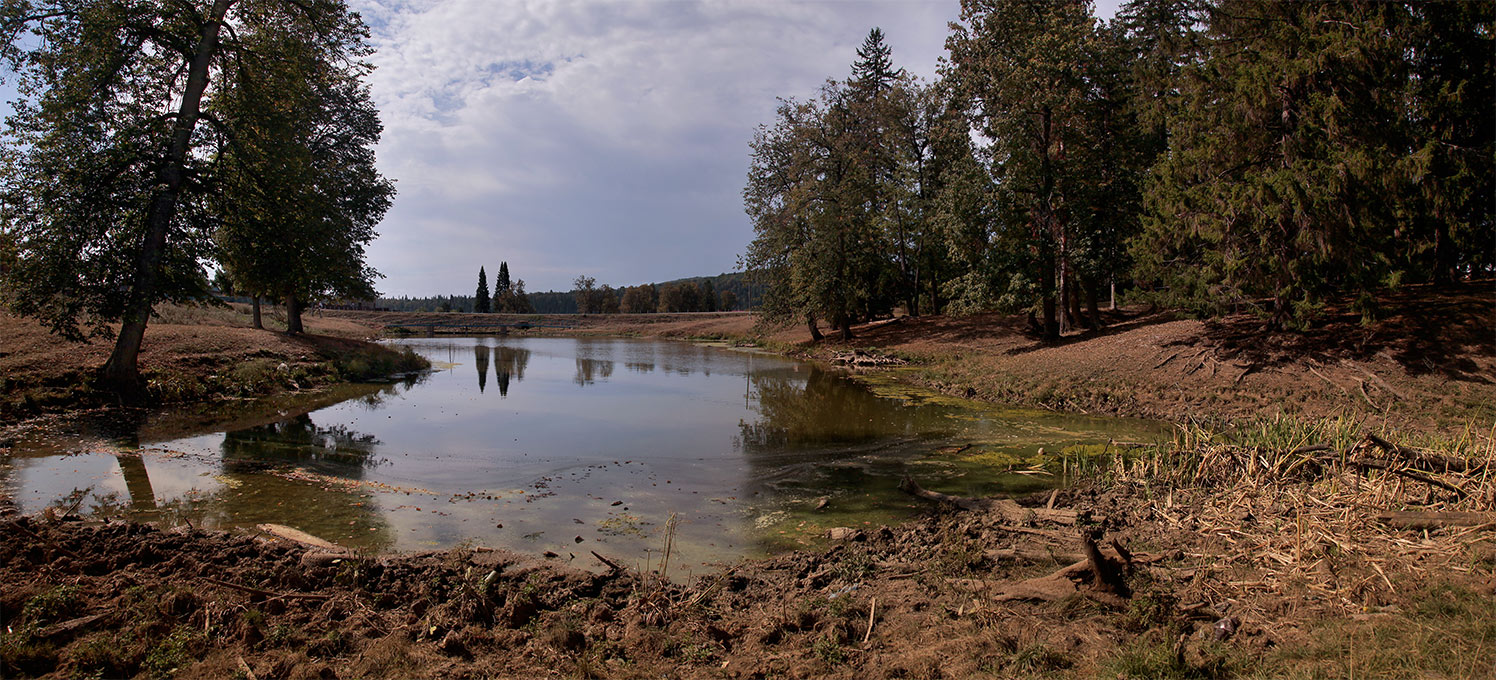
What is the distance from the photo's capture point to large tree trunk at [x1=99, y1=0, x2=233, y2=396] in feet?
40.1

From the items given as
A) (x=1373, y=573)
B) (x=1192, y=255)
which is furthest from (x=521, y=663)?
(x=1192, y=255)

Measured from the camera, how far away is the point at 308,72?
1498 cm

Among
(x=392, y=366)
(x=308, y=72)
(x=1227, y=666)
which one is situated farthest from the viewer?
(x=392, y=366)

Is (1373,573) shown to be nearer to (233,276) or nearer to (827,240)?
(233,276)

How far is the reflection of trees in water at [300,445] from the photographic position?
9398mm

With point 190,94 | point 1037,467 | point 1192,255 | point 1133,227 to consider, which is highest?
point 190,94

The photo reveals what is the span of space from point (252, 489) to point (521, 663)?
6060mm

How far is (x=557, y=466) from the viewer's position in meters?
9.54

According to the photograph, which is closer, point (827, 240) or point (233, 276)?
point (233, 276)

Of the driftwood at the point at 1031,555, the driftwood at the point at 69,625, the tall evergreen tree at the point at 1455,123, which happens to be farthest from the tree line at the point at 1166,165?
the driftwood at the point at 69,625

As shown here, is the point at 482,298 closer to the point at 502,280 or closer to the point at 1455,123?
the point at 502,280

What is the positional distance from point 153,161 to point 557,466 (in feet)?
34.0

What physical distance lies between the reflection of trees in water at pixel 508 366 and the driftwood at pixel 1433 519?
1757cm

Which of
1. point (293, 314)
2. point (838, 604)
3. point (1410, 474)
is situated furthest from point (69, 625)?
point (293, 314)
